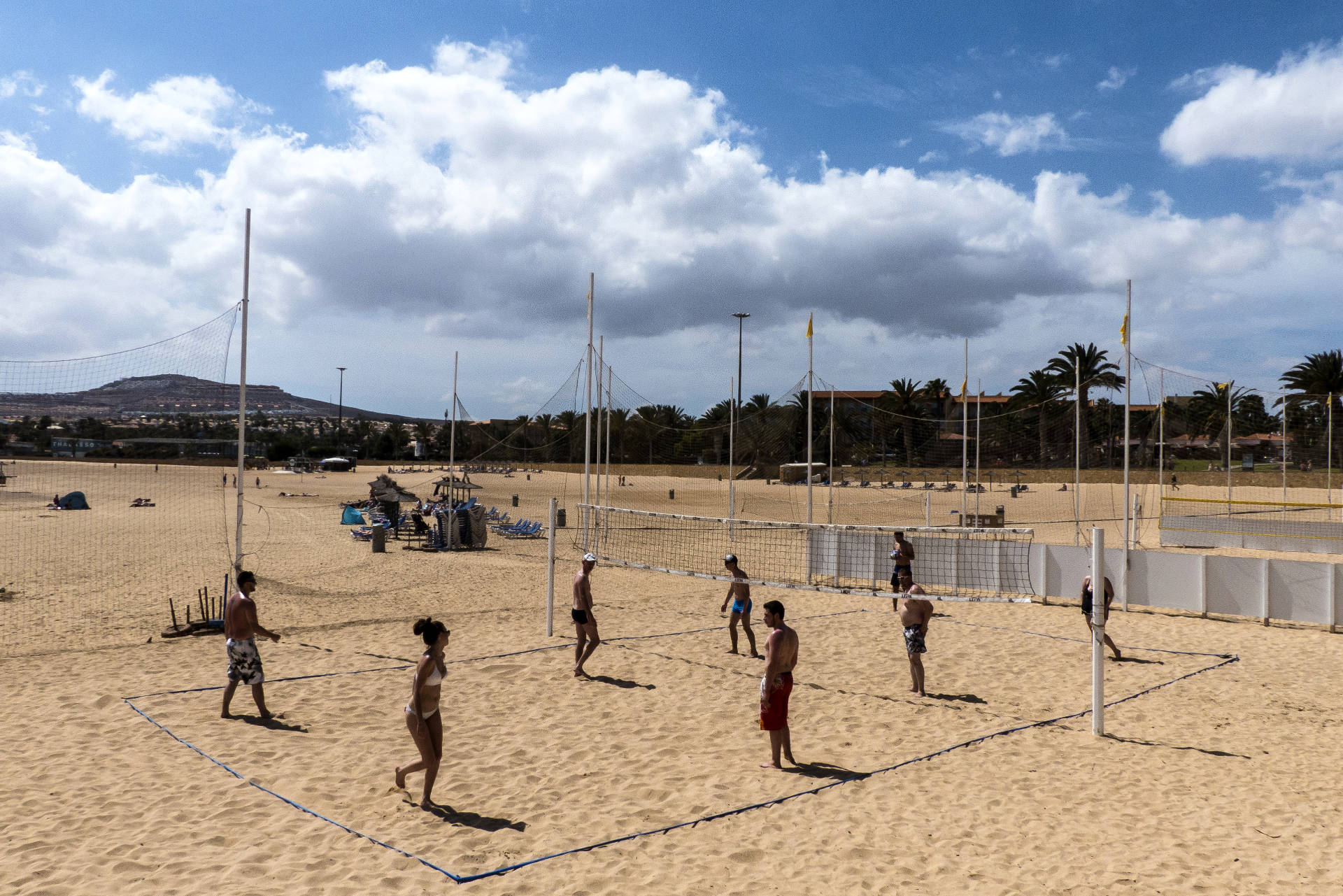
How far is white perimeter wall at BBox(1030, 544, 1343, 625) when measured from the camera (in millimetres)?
13039

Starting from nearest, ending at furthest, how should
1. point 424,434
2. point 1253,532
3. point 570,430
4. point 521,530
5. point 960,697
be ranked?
point 960,697 < point 1253,532 < point 521,530 < point 570,430 < point 424,434

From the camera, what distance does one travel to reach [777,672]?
6.71m

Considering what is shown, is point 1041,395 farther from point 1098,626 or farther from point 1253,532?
point 1098,626

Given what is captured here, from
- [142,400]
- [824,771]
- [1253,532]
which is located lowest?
[824,771]

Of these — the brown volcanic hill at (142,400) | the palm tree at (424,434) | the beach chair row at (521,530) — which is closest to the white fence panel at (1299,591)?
the brown volcanic hill at (142,400)

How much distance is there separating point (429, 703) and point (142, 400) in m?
14.0

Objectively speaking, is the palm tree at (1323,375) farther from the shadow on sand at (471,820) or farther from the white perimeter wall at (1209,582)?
the shadow on sand at (471,820)

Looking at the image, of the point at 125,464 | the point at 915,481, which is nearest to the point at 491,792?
the point at 915,481

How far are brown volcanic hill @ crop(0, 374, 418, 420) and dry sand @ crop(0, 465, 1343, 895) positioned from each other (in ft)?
13.7

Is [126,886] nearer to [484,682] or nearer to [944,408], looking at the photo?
[484,682]

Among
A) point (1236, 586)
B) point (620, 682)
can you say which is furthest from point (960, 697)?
point (1236, 586)

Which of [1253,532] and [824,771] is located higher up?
[1253,532]

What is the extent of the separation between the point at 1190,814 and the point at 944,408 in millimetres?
69172

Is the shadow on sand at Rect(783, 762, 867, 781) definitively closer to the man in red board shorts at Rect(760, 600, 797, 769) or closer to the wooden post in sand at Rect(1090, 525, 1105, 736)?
the man in red board shorts at Rect(760, 600, 797, 769)
